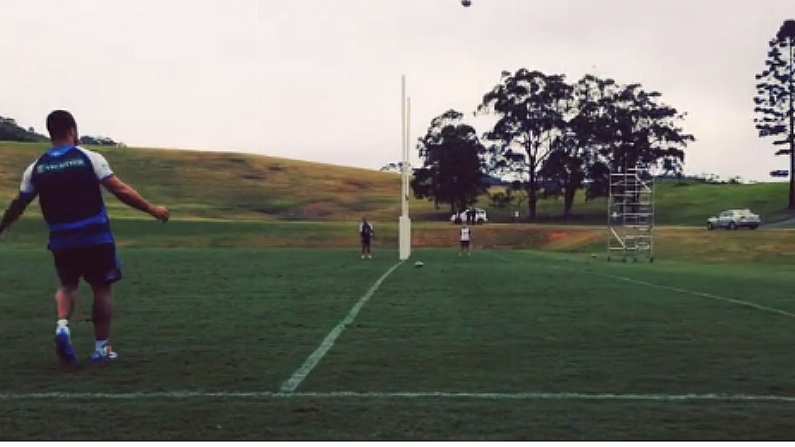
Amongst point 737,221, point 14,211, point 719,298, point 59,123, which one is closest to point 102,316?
point 14,211

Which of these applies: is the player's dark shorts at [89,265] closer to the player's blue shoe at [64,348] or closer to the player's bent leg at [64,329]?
the player's bent leg at [64,329]

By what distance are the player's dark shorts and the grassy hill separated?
262 feet

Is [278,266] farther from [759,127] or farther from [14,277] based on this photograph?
[759,127]

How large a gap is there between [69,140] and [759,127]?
92700mm

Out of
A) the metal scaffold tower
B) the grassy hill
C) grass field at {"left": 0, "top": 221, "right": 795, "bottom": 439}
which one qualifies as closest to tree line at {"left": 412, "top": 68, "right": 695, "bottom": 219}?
the grassy hill

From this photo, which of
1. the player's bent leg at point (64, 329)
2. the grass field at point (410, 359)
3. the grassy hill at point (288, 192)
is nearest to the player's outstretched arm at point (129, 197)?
the player's bent leg at point (64, 329)

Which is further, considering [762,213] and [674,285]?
[762,213]

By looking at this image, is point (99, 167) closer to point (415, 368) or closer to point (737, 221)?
point (415, 368)

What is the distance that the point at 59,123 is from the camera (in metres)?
7.71

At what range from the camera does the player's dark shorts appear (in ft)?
25.5

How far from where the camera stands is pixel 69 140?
779cm

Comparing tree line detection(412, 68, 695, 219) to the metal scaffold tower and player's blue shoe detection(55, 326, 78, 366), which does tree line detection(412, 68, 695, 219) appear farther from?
player's blue shoe detection(55, 326, 78, 366)

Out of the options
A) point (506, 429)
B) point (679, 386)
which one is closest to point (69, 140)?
point (506, 429)

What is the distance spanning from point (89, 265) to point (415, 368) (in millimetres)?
2678
